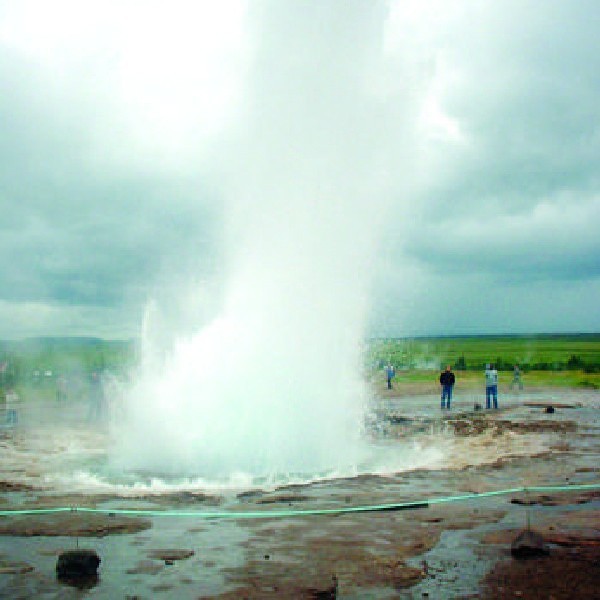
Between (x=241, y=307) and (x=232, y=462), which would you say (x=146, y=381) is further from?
(x=232, y=462)

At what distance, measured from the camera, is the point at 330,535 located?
8859 millimetres

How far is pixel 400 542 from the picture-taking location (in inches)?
332

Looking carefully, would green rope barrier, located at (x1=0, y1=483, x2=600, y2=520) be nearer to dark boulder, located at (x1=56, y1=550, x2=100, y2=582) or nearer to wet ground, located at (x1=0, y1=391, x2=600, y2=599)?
wet ground, located at (x1=0, y1=391, x2=600, y2=599)

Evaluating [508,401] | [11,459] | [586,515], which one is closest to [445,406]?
[508,401]

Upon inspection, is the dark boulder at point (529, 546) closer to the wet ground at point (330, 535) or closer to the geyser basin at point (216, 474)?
the wet ground at point (330, 535)

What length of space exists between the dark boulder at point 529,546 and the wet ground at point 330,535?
4.6 inches

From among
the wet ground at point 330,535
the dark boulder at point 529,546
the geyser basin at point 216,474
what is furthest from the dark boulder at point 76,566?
the geyser basin at point 216,474

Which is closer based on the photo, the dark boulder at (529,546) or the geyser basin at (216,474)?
the dark boulder at (529,546)

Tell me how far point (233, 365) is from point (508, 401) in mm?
18056

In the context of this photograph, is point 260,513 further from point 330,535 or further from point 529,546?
point 529,546

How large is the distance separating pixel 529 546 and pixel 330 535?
96.6 inches

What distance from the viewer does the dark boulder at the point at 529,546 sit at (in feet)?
25.0

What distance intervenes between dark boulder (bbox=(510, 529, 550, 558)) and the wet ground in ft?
0.38

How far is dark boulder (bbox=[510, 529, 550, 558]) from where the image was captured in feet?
25.0
